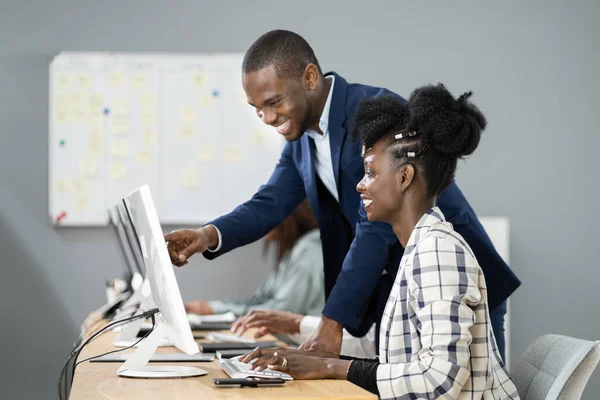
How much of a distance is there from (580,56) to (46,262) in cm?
284

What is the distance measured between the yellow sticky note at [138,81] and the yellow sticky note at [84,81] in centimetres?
20

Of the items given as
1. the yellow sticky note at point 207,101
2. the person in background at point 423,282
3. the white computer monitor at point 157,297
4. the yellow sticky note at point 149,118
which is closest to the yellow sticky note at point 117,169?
the yellow sticky note at point 149,118

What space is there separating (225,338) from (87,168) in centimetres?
162

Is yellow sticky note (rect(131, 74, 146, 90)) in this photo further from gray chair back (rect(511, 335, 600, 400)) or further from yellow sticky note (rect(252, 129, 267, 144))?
gray chair back (rect(511, 335, 600, 400))

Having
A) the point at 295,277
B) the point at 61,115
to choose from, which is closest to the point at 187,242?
the point at 295,277

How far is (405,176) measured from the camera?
156cm

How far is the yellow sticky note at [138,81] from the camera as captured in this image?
3639 millimetres

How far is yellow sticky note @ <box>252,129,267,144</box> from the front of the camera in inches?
145

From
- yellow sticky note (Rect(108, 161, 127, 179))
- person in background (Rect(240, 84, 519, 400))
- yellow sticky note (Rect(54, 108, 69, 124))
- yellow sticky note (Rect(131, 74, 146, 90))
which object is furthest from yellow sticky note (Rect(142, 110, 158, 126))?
person in background (Rect(240, 84, 519, 400))

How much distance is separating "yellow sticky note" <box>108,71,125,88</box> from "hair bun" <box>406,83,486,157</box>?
235 centimetres

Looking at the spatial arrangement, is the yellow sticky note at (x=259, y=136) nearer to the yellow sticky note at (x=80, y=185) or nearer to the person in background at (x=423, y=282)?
the yellow sticky note at (x=80, y=185)

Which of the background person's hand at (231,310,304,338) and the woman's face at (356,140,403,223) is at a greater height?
the woman's face at (356,140,403,223)

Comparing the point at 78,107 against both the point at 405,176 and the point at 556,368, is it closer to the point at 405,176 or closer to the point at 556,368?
the point at 405,176

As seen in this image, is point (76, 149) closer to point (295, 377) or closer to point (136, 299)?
point (136, 299)
